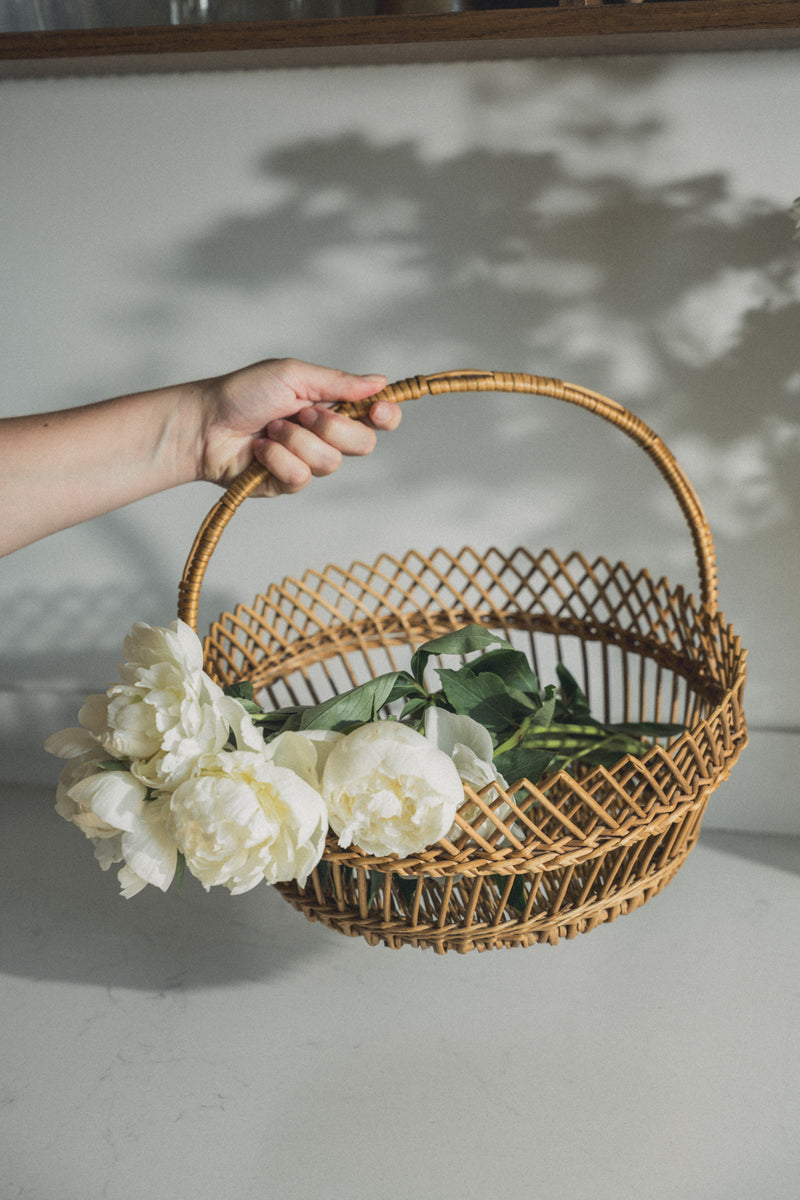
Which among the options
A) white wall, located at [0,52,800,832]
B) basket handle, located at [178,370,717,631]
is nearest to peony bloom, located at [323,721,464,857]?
basket handle, located at [178,370,717,631]

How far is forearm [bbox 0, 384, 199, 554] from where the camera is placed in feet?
2.20

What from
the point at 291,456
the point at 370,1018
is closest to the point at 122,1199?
the point at 370,1018

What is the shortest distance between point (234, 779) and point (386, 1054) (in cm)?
34

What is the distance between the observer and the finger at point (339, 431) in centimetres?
69

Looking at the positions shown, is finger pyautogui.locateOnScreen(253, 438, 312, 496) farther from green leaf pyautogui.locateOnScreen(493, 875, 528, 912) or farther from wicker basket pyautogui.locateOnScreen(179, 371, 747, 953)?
green leaf pyautogui.locateOnScreen(493, 875, 528, 912)

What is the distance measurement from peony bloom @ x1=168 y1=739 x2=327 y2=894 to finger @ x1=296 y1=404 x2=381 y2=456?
29 cm

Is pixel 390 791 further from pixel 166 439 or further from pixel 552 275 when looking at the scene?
pixel 552 275

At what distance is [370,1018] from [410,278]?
72cm

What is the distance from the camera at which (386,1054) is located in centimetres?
69

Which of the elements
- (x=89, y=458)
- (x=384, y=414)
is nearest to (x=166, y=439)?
(x=89, y=458)

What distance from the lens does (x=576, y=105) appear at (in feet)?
2.82

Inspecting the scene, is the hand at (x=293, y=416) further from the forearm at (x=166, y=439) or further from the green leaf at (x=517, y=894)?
the green leaf at (x=517, y=894)

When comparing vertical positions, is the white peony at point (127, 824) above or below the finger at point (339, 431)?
below

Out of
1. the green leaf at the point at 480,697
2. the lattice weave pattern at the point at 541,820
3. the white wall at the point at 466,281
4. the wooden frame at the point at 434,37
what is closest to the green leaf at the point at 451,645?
the green leaf at the point at 480,697
